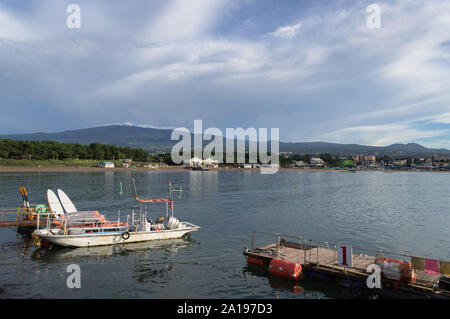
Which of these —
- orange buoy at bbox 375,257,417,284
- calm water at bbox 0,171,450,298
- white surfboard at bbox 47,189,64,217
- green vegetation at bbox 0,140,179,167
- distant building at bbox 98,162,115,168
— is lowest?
calm water at bbox 0,171,450,298

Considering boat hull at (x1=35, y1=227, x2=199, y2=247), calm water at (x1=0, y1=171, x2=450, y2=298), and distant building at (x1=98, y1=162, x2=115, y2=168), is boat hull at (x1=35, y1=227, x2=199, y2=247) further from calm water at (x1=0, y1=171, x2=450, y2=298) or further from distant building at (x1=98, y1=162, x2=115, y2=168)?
distant building at (x1=98, y1=162, x2=115, y2=168)

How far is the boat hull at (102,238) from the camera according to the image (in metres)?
27.2

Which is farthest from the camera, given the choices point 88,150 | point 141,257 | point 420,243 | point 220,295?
point 88,150

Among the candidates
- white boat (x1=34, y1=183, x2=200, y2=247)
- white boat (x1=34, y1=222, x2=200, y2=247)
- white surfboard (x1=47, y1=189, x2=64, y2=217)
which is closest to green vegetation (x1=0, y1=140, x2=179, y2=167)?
white surfboard (x1=47, y1=189, x2=64, y2=217)

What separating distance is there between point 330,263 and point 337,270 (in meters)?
1.27

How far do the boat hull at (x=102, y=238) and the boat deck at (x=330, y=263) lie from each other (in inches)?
414

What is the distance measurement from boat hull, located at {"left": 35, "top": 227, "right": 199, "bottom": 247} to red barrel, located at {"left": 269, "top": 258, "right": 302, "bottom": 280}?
1301 cm

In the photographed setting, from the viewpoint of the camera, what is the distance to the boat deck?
17172 mm

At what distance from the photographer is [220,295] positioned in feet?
62.1

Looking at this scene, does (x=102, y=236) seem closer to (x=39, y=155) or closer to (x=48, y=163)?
(x=48, y=163)

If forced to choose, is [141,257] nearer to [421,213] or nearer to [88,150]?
[421,213]

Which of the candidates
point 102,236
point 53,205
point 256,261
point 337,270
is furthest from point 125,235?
point 337,270
